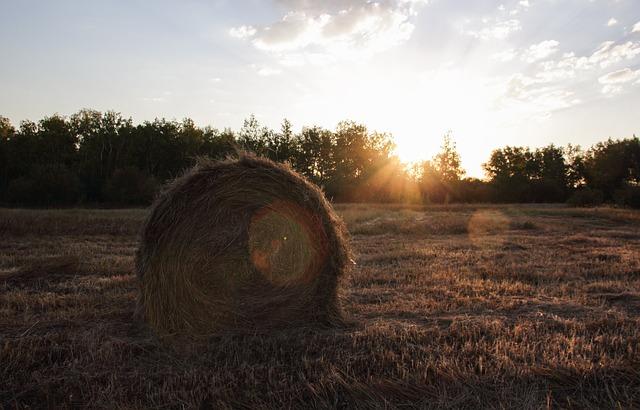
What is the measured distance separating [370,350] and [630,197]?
4242cm

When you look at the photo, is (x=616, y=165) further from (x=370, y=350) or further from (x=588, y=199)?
(x=370, y=350)

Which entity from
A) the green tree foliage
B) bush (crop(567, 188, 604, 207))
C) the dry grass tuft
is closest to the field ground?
the dry grass tuft

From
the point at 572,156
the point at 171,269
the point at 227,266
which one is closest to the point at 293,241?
the point at 227,266

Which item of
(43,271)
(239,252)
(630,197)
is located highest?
(630,197)

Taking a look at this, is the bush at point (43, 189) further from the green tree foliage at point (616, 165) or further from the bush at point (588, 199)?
the green tree foliage at point (616, 165)

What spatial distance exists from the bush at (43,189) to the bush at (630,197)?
47.1 m

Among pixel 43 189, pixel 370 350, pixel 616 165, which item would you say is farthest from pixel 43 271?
pixel 616 165

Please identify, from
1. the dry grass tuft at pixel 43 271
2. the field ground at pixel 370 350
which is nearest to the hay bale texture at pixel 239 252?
the field ground at pixel 370 350

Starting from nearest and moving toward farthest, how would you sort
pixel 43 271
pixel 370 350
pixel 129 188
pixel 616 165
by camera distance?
pixel 370 350, pixel 43 271, pixel 129 188, pixel 616 165

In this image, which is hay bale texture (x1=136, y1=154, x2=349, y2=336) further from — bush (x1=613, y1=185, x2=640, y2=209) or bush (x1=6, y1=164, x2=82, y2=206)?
bush (x1=613, y1=185, x2=640, y2=209)

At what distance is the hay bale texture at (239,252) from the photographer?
510cm

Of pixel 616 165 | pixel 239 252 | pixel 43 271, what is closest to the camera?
pixel 239 252

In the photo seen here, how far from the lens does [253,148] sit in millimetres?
40531

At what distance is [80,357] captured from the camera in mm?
4059
